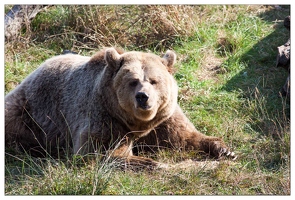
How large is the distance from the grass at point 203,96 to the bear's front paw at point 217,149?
0.38 feet

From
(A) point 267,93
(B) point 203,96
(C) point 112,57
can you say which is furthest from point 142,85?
(A) point 267,93

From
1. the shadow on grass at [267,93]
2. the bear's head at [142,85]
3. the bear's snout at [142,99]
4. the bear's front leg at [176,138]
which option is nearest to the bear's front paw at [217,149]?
the bear's front leg at [176,138]

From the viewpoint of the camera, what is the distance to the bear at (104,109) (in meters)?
6.75

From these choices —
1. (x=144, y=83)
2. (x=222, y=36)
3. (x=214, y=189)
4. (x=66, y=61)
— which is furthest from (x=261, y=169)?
(x=222, y=36)

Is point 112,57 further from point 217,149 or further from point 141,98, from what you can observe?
point 217,149

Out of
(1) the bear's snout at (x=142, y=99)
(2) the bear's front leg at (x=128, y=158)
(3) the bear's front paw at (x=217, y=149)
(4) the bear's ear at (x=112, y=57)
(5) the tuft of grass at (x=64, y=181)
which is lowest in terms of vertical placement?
(3) the bear's front paw at (x=217, y=149)

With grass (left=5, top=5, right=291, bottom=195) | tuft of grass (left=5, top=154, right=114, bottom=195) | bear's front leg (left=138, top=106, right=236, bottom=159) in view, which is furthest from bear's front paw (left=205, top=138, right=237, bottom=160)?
tuft of grass (left=5, top=154, right=114, bottom=195)

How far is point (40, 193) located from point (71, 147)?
1.76 meters

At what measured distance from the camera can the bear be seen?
22.1ft

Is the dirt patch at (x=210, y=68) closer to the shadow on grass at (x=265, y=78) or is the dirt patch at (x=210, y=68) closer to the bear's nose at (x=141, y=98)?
the shadow on grass at (x=265, y=78)

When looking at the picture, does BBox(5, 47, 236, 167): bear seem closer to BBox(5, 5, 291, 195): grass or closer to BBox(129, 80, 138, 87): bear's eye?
BBox(129, 80, 138, 87): bear's eye

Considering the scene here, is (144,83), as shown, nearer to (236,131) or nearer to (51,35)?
(236,131)

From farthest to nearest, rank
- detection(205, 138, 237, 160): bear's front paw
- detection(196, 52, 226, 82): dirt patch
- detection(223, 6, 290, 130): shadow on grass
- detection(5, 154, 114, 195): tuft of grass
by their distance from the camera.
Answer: detection(196, 52, 226, 82): dirt patch, detection(223, 6, 290, 130): shadow on grass, detection(205, 138, 237, 160): bear's front paw, detection(5, 154, 114, 195): tuft of grass

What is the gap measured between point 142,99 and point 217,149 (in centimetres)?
137
